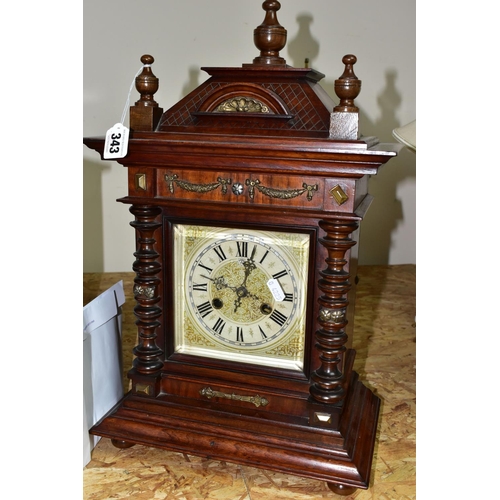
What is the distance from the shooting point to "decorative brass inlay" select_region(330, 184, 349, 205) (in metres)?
1.12

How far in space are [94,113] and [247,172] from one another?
4.53 feet

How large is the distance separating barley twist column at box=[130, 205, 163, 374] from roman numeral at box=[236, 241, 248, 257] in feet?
0.55

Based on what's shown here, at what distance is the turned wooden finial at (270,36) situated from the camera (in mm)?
1218

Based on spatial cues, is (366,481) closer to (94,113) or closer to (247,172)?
(247,172)

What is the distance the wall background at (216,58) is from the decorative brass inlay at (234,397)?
1.32 meters

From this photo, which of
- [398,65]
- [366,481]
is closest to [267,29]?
[366,481]

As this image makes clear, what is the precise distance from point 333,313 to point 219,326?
0.25 m

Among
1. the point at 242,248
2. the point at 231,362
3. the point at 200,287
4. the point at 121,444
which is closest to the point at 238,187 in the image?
the point at 242,248

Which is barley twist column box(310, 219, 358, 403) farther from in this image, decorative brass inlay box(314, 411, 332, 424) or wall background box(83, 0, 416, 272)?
wall background box(83, 0, 416, 272)

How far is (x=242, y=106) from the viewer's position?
119 cm

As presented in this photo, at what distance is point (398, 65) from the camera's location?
2.47 metres

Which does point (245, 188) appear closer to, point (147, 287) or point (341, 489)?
point (147, 287)

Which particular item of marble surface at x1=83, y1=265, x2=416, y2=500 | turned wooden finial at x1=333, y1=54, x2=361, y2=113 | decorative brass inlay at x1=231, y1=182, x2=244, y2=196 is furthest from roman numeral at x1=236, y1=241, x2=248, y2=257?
marble surface at x1=83, y1=265, x2=416, y2=500

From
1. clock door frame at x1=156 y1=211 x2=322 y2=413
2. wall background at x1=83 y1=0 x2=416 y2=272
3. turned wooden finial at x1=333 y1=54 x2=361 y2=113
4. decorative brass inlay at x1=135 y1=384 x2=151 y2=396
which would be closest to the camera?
turned wooden finial at x1=333 y1=54 x2=361 y2=113
